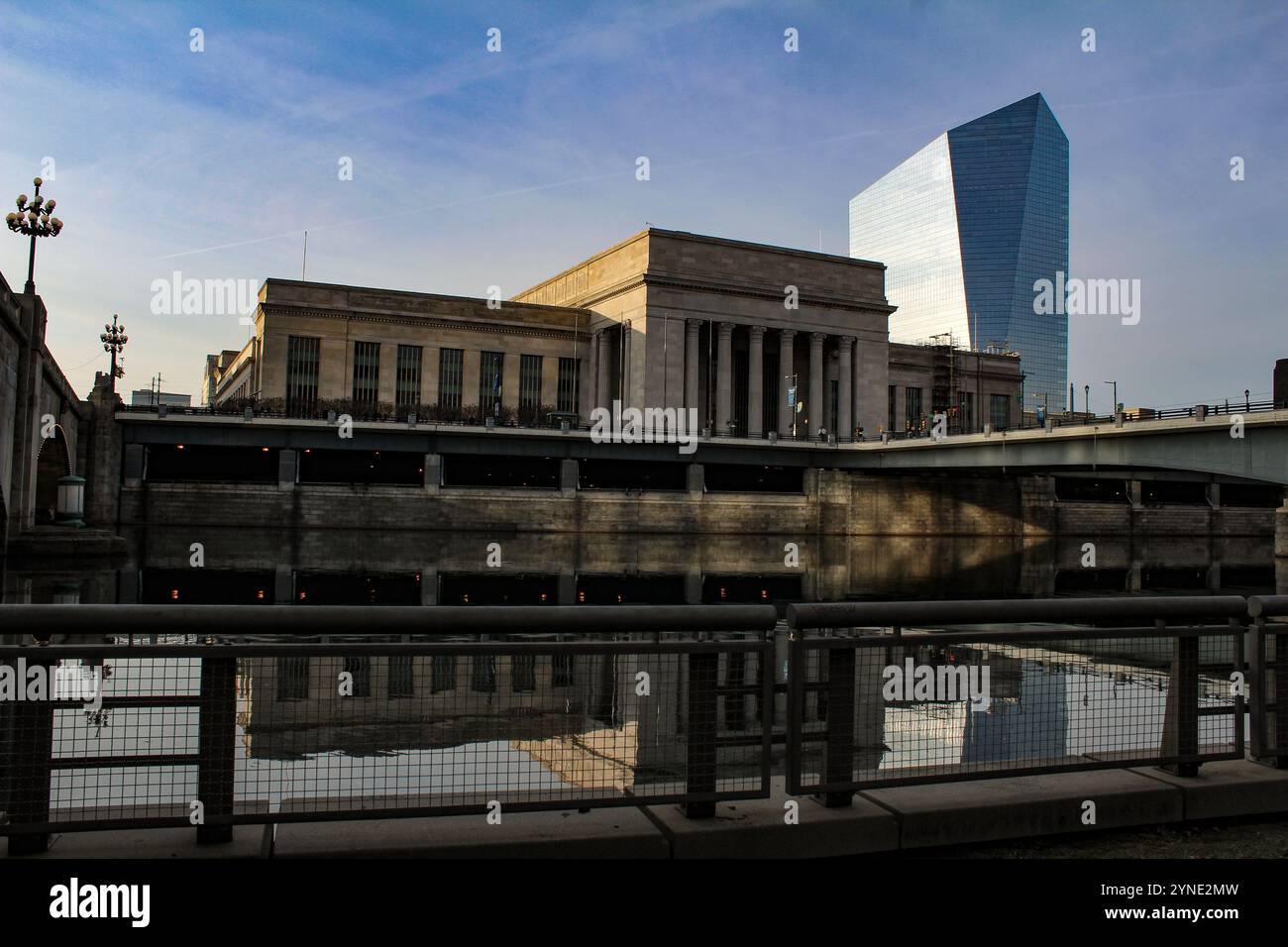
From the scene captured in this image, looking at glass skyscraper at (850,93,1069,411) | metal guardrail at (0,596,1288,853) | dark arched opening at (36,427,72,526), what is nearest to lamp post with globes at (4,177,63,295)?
dark arched opening at (36,427,72,526)

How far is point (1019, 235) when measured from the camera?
181750 mm

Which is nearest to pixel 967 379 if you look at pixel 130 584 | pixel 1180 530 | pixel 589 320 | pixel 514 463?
pixel 1180 530

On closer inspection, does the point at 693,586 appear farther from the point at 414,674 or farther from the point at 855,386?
the point at 855,386

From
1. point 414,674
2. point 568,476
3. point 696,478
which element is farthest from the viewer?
point 696,478

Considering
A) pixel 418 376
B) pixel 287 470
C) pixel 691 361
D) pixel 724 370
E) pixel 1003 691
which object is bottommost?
pixel 1003 691

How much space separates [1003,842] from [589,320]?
91.2 metres

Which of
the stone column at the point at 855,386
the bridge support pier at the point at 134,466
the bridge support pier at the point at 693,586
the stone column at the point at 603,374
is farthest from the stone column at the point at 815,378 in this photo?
the bridge support pier at the point at 134,466

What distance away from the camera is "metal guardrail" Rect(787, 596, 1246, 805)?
5637 mm

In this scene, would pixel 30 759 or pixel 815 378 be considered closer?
pixel 30 759

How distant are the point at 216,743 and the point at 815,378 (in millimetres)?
90522

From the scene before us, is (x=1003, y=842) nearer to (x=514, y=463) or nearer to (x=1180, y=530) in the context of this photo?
(x=514, y=463)


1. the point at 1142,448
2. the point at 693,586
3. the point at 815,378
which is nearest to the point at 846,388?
the point at 815,378

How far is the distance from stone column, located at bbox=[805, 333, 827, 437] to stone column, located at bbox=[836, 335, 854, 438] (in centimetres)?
184

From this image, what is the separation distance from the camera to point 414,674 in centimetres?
530
